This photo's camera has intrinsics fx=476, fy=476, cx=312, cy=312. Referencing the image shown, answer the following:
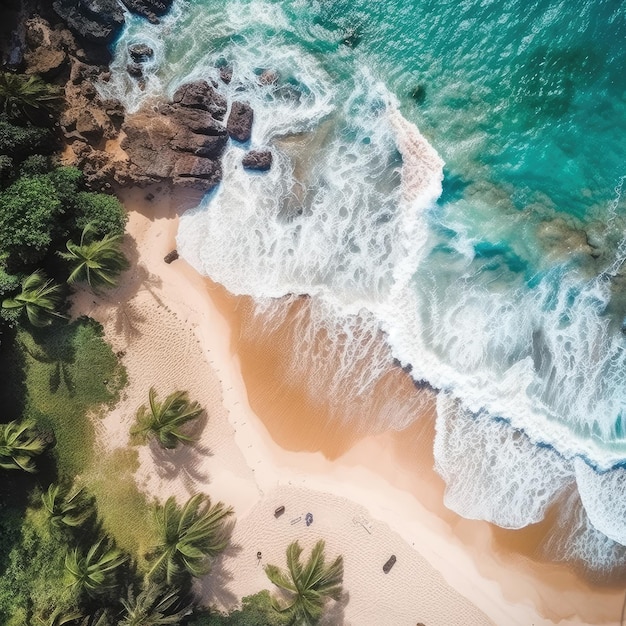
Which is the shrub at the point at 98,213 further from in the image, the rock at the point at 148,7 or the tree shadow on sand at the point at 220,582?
the tree shadow on sand at the point at 220,582

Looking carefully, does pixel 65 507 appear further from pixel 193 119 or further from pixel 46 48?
pixel 46 48

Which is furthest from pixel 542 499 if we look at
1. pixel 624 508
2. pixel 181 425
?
pixel 181 425

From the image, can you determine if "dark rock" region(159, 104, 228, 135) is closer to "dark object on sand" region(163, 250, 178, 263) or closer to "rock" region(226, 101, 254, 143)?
"rock" region(226, 101, 254, 143)

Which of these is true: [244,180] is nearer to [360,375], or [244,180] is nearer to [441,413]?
[360,375]

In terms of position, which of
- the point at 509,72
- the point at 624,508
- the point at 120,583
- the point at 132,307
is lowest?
the point at 120,583

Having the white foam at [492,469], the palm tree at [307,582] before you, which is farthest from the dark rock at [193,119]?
the palm tree at [307,582]

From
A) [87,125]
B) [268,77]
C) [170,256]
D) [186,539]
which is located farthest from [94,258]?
[186,539]

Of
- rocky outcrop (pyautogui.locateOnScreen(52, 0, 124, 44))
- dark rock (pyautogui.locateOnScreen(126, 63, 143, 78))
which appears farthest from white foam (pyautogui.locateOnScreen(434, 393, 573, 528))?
rocky outcrop (pyautogui.locateOnScreen(52, 0, 124, 44))
